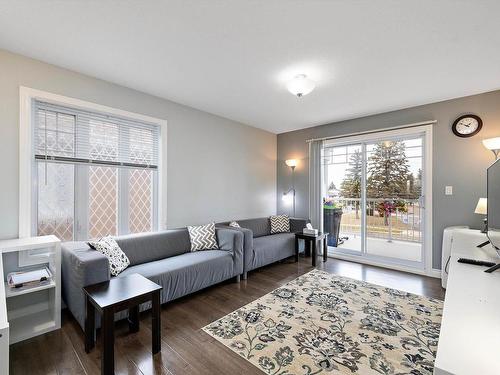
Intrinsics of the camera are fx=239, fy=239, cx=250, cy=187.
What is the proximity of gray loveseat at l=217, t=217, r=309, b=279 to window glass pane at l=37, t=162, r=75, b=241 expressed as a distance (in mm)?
1883

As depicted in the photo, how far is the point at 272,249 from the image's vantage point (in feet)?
12.3

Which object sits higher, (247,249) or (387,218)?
(387,218)

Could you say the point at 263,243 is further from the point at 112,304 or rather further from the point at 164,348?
the point at 112,304

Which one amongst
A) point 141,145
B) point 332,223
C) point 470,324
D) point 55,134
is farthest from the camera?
point 332,223

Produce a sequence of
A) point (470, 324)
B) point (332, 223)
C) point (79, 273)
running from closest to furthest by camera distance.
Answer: point (470, 324)
point (79, 273)
point (332, 223)

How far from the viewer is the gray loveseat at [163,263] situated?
79.2 inches

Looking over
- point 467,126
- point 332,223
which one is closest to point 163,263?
point 332,223

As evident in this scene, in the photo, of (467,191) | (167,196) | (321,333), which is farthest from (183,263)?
(467,191)

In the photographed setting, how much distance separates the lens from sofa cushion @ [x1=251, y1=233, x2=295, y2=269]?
A: 3.54 m

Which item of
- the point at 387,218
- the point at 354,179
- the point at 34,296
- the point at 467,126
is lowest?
the point at 34,296

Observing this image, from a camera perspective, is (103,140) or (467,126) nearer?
(103,140)

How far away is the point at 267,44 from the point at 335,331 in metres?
2.56

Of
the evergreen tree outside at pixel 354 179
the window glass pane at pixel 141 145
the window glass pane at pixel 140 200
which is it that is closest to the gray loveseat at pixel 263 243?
the evergreen tree outside at pixel 354 179

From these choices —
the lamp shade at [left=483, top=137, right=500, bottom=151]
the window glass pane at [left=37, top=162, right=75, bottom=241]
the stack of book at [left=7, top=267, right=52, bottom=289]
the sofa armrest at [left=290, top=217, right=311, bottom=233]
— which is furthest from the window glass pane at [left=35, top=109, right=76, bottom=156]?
the lamp shade at [left=483, top=137, right=500, bottom=151]
